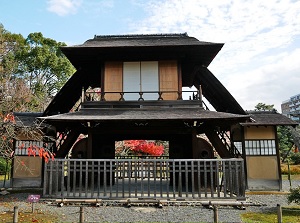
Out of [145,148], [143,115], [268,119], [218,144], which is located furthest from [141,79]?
[145,148]

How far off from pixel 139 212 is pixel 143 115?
11.2ft

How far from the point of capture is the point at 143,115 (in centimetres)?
942

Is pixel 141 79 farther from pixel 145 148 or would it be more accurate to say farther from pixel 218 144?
pixel 145 148

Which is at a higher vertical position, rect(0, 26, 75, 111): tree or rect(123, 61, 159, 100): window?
rect(0, 26, 75, 111): tree

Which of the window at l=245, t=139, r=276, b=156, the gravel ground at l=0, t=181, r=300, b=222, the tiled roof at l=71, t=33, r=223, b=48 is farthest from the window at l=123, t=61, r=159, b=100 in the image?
the window at l=245, t=139, r=276, b=156

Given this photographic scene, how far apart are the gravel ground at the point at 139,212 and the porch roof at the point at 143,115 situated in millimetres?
2887

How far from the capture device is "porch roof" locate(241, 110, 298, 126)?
40.8ft

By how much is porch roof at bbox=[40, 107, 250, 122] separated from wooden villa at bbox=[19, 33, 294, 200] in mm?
35

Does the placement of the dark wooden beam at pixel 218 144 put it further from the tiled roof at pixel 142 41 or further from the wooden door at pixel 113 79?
the wooden door at pixel 113 79

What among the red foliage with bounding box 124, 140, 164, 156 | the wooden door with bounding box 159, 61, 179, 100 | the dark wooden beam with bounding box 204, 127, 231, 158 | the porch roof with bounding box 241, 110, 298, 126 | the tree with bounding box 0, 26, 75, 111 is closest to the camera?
the dark wooden beam with bounding box 204, 127, 231, 158

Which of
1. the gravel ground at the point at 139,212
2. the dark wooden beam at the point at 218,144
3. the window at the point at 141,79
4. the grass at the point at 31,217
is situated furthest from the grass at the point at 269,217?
the window at the point at 141,79

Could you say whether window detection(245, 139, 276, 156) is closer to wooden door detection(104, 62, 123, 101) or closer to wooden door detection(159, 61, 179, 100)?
wooden door detection(159, 61, 179, 100)

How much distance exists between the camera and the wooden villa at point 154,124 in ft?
29.0

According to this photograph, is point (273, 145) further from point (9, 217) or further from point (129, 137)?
point (9, 217)
